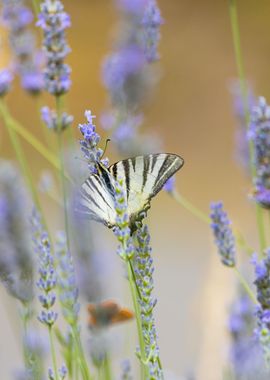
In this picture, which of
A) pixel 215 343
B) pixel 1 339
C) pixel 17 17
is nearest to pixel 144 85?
pixel 17 17

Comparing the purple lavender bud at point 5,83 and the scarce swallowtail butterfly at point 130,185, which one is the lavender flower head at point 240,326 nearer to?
the scarce swallowtail butterfly at point 130,185

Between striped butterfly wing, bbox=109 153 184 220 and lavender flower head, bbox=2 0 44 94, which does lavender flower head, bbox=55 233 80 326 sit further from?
lavender flower head, bbox=2 0 44 94

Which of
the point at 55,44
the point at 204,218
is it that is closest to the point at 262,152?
the point at 204,218

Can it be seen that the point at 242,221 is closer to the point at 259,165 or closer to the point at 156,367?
the point at 259,165

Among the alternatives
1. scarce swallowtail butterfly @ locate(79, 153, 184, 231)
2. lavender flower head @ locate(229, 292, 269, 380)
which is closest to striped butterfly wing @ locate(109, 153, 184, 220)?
scarce swallowtail butterfly @ locate(79, 153, 184, 231)

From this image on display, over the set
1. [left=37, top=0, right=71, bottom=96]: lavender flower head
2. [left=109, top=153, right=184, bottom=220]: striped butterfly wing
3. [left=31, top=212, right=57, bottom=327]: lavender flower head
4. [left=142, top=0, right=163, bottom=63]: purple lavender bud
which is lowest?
[left=31, top=212, right=57, bottom=327]: lavender flower head

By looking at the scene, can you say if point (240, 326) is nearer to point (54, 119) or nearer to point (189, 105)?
point (54, 119)
